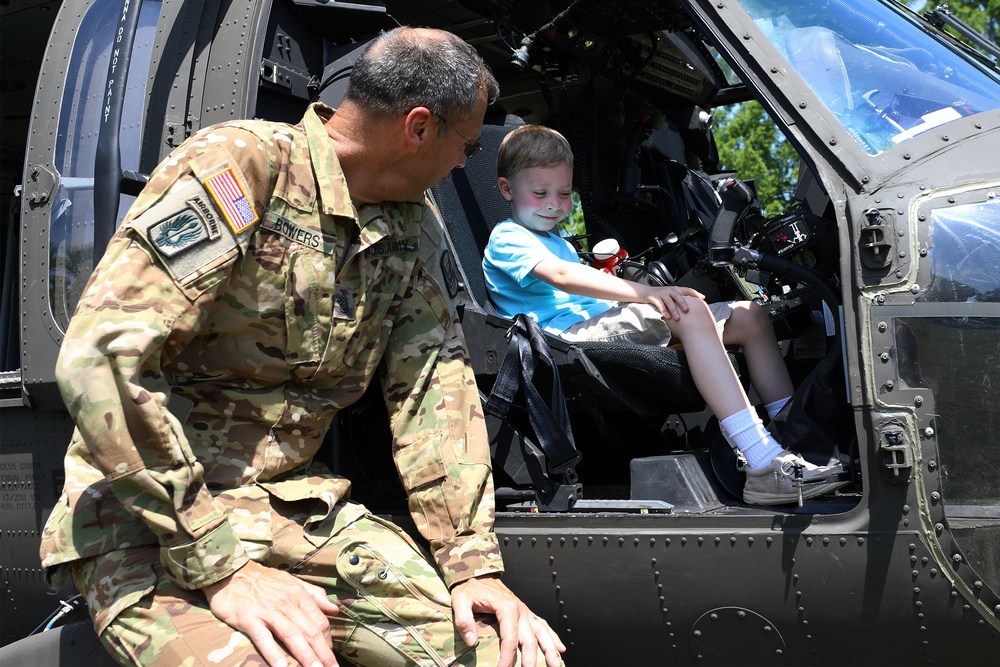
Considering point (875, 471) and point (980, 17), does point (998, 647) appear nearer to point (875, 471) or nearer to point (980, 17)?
point (875, 471)

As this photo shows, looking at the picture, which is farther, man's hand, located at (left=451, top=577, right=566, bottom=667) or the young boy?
the young boy

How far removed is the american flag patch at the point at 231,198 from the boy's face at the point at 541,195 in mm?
1250

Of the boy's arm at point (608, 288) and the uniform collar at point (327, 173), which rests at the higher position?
the uniform collar at point (327, 173)

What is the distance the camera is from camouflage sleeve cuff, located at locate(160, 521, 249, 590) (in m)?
1.93

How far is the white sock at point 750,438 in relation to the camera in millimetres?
2492

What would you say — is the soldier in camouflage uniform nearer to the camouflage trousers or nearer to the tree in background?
the camouflage trousers

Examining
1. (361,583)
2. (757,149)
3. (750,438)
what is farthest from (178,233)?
(757,149)

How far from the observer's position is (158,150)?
9.14ft

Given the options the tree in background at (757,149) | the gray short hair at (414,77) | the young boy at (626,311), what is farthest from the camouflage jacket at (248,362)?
the tree in background at (757,149)

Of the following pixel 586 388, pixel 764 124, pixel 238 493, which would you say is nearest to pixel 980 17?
pixel 764 124

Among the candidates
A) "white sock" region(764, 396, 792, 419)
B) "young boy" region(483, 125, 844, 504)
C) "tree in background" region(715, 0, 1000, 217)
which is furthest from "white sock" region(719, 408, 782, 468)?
"tree in background" region(715, 0, 1000, 217)

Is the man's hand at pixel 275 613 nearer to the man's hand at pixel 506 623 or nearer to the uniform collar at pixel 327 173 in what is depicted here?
the man's hand at pixel 506 623

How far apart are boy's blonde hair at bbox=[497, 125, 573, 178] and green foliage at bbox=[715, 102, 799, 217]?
995 cm

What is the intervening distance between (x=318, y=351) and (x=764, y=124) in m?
11.9
